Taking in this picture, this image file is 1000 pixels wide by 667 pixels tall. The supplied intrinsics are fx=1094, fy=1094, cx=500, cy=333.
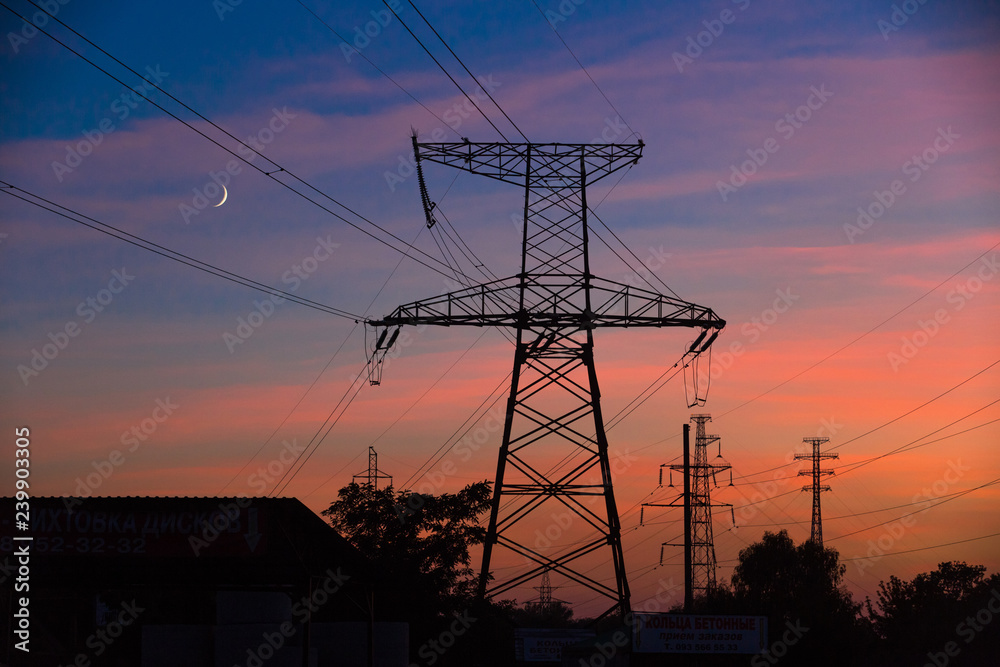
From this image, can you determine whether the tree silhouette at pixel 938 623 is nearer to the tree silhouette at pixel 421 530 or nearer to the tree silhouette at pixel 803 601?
the tree silhouette at pixel 803 601

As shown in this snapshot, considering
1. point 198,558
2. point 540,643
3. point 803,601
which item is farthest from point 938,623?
point 198,558

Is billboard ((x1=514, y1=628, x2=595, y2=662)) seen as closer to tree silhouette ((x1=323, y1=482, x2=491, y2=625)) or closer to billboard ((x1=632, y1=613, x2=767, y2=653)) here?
tree silhouette ((x1=323, y1=482, x2=491, y2=625))

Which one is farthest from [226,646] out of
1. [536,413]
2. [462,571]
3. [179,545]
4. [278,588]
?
[462,571]

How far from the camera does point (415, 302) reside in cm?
2783

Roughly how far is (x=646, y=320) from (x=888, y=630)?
41.6m

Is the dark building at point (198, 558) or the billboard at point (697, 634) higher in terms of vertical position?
the dark building at point (198, 558)

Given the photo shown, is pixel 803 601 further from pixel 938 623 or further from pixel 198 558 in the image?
pixel 198 558

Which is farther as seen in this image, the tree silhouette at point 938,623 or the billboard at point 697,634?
the tree silhouette at point 938,623

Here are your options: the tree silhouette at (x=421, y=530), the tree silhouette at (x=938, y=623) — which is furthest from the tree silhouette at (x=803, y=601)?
the tree silhouette at (x=421, y=530)

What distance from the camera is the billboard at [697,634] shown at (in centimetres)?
2955

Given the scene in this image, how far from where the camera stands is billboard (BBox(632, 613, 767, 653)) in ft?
96.9

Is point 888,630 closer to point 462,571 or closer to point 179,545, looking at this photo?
point 462,571

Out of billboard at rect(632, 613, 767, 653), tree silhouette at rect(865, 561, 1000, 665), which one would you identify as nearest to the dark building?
billboard at rect(632, 613, 767, 653)

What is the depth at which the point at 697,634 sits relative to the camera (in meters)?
29.9
